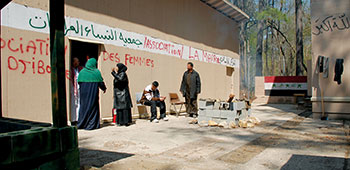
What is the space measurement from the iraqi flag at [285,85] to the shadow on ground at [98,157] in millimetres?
15812

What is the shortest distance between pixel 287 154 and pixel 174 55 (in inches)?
280

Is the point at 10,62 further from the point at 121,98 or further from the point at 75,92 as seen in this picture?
the point at 121,98

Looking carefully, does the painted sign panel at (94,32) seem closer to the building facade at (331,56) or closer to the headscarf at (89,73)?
the headscarf at (89,73)

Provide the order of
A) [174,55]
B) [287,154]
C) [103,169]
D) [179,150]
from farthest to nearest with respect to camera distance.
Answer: [174,55], [179,150], [287,154], [103,169]

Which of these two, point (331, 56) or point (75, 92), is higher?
point (331, 56)

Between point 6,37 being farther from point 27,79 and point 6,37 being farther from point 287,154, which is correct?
point 287,154

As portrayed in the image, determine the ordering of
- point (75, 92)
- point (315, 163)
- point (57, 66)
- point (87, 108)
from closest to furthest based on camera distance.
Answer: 1. point (57, 66)
2. point (315, 163)
3. point (87, 108)
4. point (75, 92)

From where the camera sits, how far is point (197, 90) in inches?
383

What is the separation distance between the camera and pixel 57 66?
2.35 meters

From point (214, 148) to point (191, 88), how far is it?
4.90 meters

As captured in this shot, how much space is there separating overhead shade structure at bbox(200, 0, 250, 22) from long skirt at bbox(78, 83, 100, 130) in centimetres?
826

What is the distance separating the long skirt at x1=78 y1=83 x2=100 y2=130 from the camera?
21.8ft

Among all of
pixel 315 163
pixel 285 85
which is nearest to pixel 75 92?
pixel 315 163

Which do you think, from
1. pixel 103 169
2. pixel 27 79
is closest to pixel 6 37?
pixel 27 79
